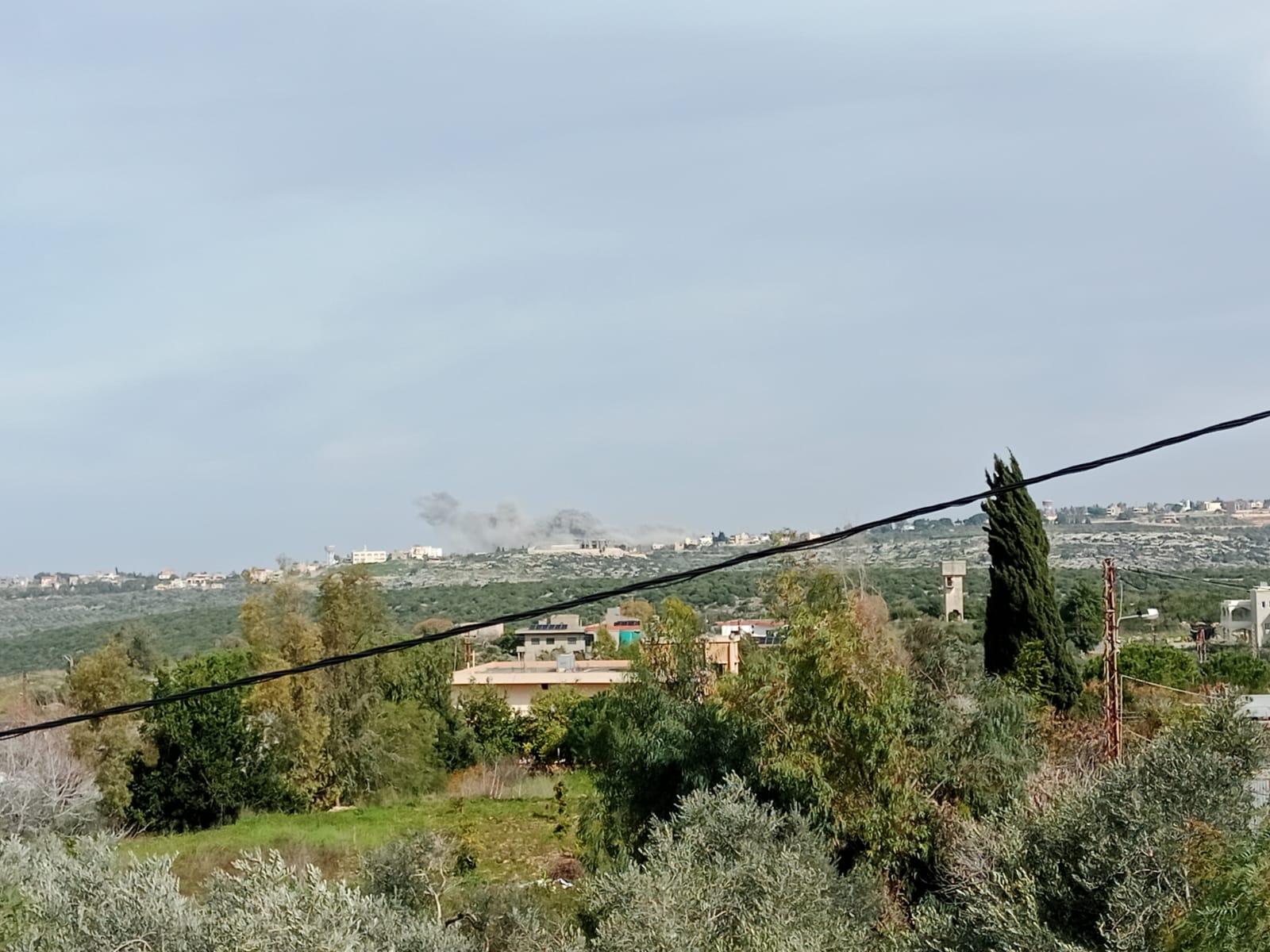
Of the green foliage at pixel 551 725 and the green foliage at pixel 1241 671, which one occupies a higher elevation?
the green foliage at pixel 1241 671

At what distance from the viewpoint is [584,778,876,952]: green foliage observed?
848 centimetres

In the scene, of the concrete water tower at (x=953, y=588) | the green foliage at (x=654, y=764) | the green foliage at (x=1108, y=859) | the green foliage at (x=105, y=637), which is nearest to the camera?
the green foliage at (x=1108, y=859)

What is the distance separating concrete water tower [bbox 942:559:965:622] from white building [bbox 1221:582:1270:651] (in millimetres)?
9983

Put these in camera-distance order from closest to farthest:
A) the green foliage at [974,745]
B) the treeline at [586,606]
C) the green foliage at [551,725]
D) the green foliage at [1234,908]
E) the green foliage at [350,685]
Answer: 1. the green foliage at [1234,908]
2. the green foliage at [974,745]
3. the green foliage at [350,685]
4. the green foliage at [551,725]
5. the treeline at [586,606]

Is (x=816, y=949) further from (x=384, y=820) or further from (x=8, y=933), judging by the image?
(x=384, y=820)

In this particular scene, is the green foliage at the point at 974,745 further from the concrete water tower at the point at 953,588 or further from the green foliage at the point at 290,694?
the concrete water tower at the point at 953,588

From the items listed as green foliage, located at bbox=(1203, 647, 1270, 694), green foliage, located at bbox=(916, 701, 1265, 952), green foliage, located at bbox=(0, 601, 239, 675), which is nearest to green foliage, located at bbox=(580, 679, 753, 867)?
green foliage, located at bbox=(916, 701, 1265, 952)

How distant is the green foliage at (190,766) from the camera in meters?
29.9

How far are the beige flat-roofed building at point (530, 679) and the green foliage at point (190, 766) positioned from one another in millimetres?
7289

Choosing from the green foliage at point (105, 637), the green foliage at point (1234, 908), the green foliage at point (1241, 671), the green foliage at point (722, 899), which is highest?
the green foliage at point (1234, 908)

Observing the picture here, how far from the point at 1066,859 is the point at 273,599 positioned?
91.0ft

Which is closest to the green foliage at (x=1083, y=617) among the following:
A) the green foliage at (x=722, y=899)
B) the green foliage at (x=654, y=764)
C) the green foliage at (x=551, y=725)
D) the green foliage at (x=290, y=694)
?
the green foliage at (x=551, y=725)

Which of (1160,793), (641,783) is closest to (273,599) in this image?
(641,783)

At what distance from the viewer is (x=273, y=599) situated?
34344 millimetres
